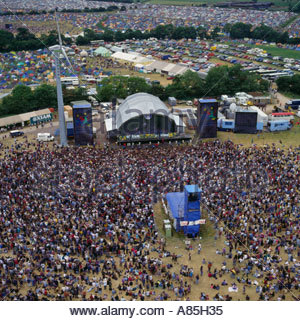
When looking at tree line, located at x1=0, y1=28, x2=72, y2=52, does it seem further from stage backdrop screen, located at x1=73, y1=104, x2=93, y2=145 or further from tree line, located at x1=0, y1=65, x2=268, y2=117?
stage backdrop screen, located at x1=73, y1=104, x2=93, y2=145

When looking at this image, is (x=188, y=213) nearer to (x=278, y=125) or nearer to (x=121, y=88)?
(x=278, y=125)

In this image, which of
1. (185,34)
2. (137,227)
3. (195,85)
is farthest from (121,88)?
(185,34)

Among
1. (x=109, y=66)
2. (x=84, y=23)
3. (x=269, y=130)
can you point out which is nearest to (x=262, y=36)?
(x=109, y=66)

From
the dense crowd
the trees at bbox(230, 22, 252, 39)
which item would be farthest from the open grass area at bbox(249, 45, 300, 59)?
the dense crowd

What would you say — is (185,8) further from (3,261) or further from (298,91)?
(3,261)

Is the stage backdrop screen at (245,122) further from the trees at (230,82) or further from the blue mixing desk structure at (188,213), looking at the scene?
the blue mixing desk structure at (188,213)

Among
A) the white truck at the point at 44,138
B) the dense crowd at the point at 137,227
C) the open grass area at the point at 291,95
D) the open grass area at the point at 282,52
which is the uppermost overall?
the dense crowd at the point at 137,227

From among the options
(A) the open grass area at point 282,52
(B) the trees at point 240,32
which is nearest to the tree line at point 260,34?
(B) the trees at point 240,32
